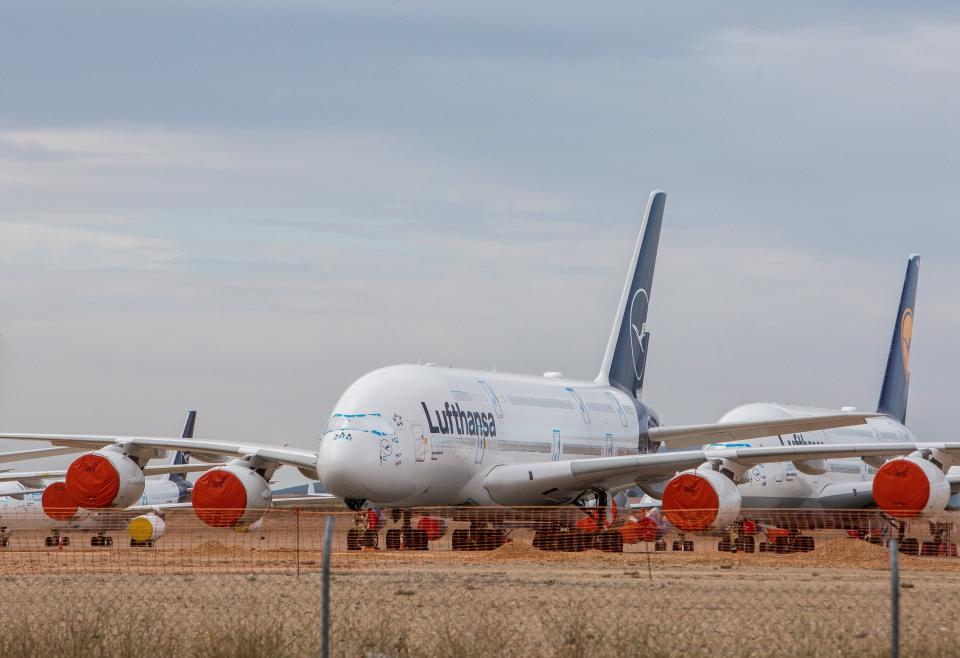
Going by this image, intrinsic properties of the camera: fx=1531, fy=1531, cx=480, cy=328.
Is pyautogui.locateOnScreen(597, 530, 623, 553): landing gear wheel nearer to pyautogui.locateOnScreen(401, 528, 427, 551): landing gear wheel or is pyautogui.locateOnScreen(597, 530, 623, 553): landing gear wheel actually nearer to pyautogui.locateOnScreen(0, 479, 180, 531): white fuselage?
pyautogui.locateOnScreen(401, 528, 427, 551): landing gear wheel

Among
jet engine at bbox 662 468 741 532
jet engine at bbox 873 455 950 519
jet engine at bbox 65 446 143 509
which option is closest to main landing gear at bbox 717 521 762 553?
jet engine at bbox 662 468 741 532

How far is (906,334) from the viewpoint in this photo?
4716 cm

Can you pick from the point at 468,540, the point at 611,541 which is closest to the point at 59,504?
the point at 468,540

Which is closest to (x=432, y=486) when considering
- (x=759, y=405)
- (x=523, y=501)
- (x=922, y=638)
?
(x=523, y=501)

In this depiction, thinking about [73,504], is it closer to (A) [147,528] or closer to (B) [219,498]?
(B) [219,498]

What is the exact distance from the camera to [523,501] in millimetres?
30719

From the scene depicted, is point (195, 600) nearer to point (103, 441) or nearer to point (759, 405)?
point (103, 441)

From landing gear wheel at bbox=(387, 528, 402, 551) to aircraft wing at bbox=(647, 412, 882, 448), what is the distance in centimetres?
737

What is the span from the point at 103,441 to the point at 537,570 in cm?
1146

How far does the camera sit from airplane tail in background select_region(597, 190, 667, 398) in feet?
129

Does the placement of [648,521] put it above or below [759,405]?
below

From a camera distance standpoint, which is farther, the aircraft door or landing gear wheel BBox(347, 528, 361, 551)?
landing gear wheel BBox(347, 528, 361, 551)

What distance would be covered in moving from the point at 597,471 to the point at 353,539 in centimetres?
490

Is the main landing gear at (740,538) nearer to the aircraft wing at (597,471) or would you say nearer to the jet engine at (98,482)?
the aircraft wing at (597,471)
